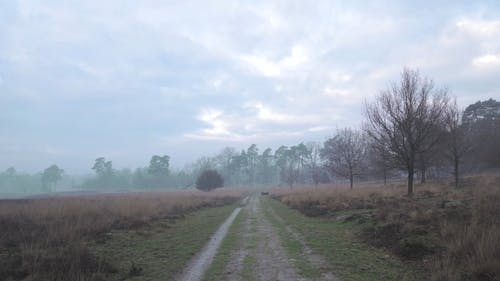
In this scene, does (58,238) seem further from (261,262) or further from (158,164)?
(158,164)

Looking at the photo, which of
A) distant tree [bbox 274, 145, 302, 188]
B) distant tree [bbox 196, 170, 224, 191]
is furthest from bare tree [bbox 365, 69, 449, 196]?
distant tree [bbox 274, 145, 302, 188]

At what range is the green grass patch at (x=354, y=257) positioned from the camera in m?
7.68

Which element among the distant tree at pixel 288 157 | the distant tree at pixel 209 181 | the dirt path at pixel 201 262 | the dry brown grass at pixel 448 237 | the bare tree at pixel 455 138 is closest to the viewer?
the dry brown grass at pixel 448 237

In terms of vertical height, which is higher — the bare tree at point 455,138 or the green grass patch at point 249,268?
the bare tree at point 455,138

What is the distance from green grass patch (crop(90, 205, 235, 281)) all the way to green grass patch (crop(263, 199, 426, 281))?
3.85 metres

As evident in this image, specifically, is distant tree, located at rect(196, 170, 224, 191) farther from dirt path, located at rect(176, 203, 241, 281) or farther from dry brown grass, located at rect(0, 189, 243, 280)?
dirt path, located at rect(176, 203, 241, 281)

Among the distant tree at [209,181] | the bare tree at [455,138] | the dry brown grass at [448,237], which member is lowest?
the distant tree at [209,181]

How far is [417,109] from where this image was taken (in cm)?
2177

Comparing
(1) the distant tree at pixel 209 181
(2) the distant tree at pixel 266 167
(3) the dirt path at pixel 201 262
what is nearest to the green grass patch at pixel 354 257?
(3) the dirt path at pixel 201 262

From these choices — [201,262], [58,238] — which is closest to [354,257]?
[201,262]

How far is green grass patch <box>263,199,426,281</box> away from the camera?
768cm

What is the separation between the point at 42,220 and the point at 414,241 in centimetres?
1806

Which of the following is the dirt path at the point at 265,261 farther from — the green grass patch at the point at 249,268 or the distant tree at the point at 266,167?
the distant tree at the point at 266,167

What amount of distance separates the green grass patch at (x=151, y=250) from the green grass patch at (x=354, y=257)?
12.6 ft
